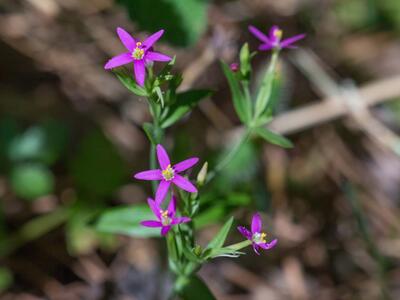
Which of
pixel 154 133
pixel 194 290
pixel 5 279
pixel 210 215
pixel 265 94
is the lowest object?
pixel 5 279

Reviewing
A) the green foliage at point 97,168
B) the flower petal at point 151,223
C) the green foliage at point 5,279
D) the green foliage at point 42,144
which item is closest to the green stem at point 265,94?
the flower petal at point 151,223

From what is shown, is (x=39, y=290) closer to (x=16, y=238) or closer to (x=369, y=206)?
(x=16, y=238)

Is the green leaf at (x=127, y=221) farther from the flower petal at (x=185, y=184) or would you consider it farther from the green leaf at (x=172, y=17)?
the green leaf at (x=172, y=17)

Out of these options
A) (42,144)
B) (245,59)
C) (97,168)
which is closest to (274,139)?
(245,59)

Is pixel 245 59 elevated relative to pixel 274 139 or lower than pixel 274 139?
elevated

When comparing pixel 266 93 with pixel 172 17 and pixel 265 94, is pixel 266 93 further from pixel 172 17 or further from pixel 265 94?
pixel 172 17
